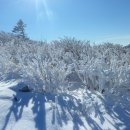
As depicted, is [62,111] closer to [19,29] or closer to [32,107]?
[32,107]

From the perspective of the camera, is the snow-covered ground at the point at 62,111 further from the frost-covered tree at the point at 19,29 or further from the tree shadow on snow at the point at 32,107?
the frost-covered tree at the point at 19,29

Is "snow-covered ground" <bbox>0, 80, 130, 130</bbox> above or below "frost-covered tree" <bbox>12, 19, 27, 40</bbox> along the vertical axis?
below

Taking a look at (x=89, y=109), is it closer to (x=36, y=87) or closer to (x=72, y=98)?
(x=72, y=98)

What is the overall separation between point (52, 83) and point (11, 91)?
0.79 meters

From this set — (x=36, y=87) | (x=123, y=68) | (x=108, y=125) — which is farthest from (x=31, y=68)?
(x=108, y=125)

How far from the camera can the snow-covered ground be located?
131 inches

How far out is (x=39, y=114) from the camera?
3.61 metres

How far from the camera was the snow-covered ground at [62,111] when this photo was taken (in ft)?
10.9

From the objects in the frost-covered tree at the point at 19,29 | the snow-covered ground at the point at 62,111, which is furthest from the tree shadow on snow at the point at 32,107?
the frost-covered tree at the point at 19,29

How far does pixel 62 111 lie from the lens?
3.77 metres

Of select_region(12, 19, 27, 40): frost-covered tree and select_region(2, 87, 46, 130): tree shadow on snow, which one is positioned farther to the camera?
select_region(12, 19, 27, 40): frost-covered tree

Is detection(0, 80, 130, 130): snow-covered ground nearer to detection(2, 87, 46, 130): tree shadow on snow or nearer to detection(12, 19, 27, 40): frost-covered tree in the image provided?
detection(2, 87, 46, 130): tree shadow on snow

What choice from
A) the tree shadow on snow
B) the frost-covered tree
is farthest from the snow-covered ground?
the frost-covered tree

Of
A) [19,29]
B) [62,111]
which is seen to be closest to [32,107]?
[62,111]
